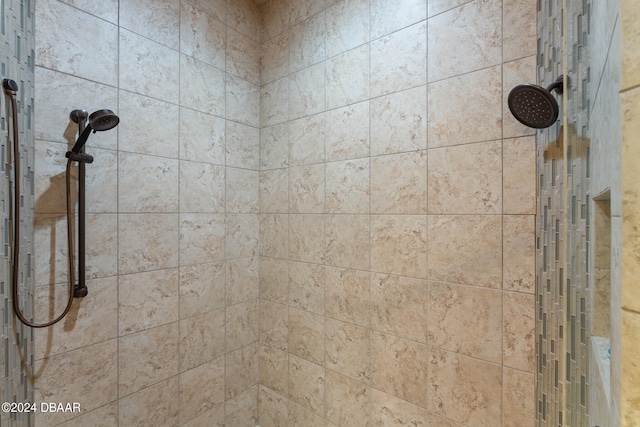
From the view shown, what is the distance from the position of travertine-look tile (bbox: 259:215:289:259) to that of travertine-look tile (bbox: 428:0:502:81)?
3.68 feet

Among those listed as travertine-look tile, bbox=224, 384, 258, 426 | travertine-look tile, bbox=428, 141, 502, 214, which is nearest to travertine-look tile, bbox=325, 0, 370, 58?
travertine-look tile, bbox=428, 141, 502, 214

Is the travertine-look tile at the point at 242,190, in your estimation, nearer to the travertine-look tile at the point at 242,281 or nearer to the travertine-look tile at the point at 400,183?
the travertine-look tile at the point at 242,281

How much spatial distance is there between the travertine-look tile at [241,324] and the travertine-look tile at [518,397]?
4.56 ft

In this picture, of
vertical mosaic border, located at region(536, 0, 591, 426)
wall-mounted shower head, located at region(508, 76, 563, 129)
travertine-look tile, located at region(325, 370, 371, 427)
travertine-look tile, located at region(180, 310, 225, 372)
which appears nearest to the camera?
vertical mosaic border, located at region(536, 0, 591, 426)

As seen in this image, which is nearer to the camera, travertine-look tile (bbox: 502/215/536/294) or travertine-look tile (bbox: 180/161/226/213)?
travertine-look tile (bbox: 502/215/536/294)

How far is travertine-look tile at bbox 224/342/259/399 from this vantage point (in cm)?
179

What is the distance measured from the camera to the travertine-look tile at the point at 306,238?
5.47 feet

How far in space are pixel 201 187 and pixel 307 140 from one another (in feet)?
2.15

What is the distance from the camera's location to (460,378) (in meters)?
1.21

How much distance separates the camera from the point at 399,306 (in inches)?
54.2

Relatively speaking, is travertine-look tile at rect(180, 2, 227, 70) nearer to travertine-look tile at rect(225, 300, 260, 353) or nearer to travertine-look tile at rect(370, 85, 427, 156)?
travertine-look tile at rect(370, 85, 427, 156)

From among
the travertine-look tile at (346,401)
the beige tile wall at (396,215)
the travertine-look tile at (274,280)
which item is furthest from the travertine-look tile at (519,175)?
the travertine-look tile at (274,280)

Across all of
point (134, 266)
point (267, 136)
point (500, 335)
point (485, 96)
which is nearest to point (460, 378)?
point (500, 335)

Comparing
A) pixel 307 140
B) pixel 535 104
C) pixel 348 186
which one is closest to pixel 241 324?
→ pixel 348 186
